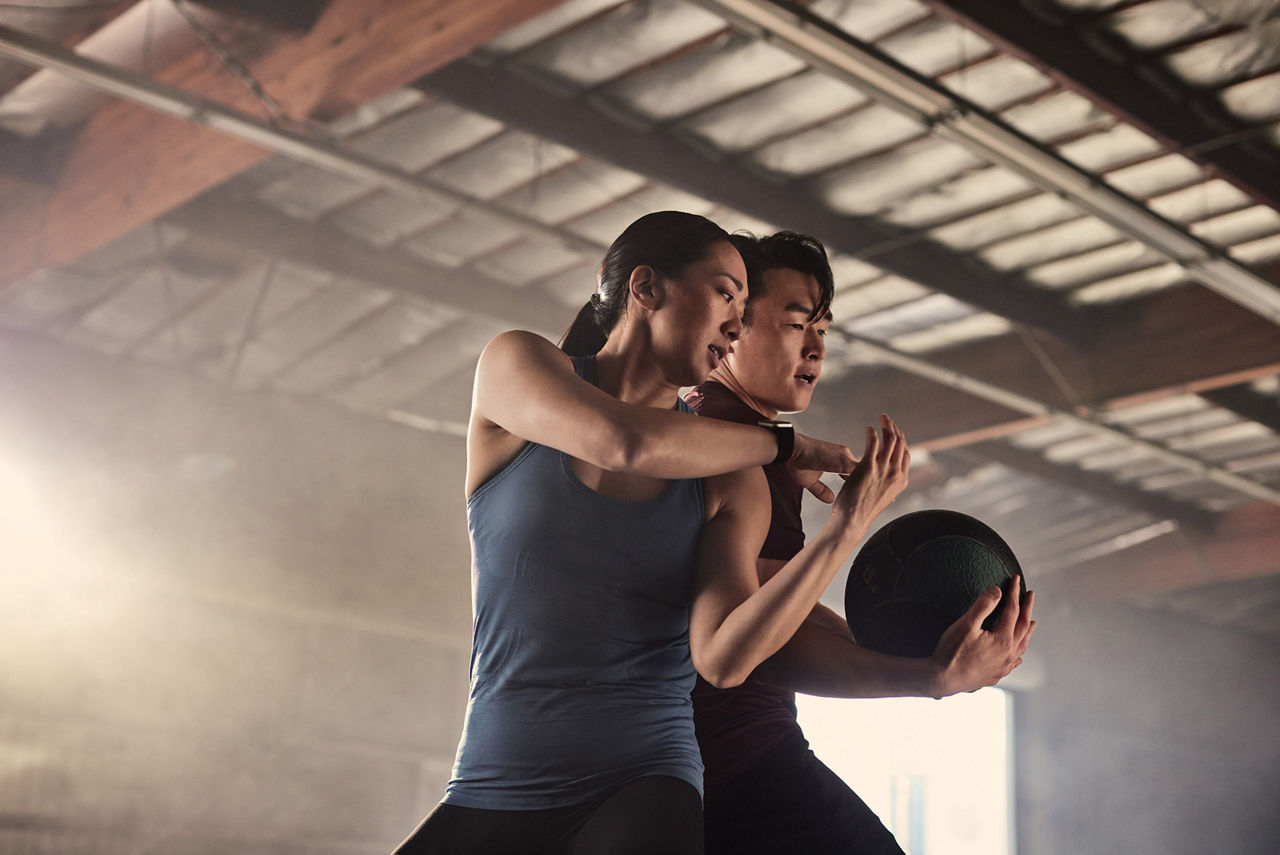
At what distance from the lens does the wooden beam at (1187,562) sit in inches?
426

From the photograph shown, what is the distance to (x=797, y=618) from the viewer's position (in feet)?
5.71

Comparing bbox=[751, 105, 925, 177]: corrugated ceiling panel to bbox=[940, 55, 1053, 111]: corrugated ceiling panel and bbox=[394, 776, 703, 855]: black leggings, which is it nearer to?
bbox=[940, 55, 1053, 111]: corrugated ceiling panel

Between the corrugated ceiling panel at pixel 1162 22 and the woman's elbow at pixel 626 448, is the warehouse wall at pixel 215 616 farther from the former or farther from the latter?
the woman's elbow at pixel 626 448

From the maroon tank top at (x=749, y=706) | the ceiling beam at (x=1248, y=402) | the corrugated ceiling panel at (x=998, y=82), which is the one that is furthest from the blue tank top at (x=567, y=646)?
the ceiling beam at (x=1248, y=402)

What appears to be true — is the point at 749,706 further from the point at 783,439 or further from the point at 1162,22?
the point at 1162,22

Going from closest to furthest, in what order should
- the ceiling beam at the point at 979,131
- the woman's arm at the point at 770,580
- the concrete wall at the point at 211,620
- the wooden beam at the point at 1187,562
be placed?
the woman's arm at the point at 770,580, the ceiling beam at the point at 979,131, the concrete wall at the point at 211,620, the wooden beam at the point at 1187,562

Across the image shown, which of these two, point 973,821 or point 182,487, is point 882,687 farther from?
point 973,821

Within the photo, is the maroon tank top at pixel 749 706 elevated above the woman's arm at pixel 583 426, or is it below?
below

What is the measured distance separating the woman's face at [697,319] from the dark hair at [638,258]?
2cm

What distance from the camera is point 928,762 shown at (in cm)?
1130

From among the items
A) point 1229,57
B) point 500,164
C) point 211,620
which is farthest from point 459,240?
point 1229,57

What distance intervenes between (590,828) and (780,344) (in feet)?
3.45

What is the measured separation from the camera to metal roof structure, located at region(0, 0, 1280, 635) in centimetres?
527

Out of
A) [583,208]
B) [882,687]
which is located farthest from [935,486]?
[882,687]
